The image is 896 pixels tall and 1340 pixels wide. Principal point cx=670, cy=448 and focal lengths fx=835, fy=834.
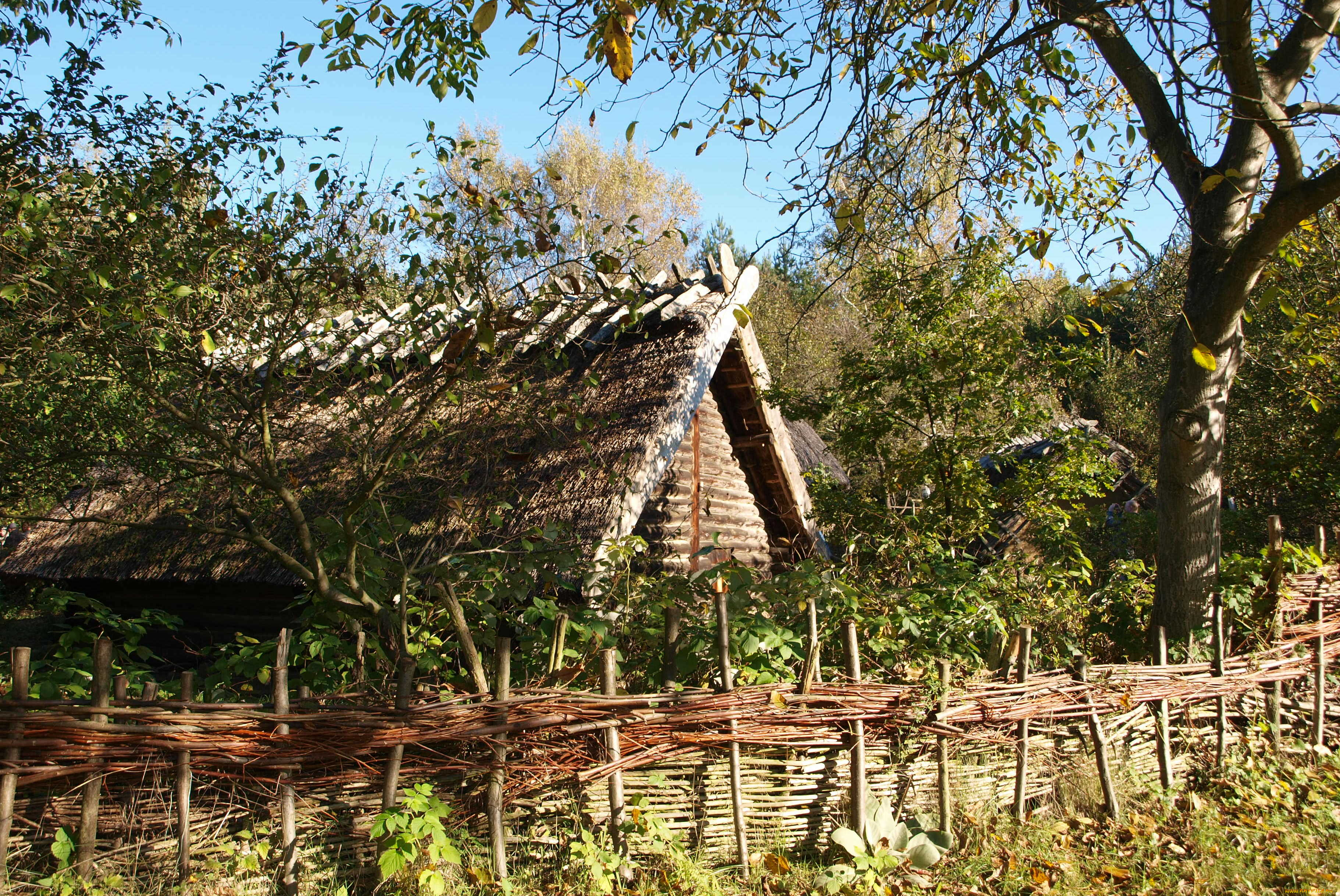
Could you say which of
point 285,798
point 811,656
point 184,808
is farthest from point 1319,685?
point 184,808

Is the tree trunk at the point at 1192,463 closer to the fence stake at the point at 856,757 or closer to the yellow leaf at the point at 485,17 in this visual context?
the fence stake at the point at 856,757

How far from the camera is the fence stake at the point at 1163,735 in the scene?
4578 mm

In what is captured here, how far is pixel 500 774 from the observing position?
3.27 metres

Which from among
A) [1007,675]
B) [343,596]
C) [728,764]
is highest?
[343,596]

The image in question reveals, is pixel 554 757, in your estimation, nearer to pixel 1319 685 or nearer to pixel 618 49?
pixel 618 49

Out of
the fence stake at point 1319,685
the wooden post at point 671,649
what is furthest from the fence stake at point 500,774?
the fence stake at point 1319,685

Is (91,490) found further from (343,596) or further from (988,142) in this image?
(988,142)

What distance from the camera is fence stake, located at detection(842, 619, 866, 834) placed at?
371 cm

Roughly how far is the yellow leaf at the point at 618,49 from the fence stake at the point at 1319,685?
5430mm

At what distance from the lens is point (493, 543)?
5.14 meters

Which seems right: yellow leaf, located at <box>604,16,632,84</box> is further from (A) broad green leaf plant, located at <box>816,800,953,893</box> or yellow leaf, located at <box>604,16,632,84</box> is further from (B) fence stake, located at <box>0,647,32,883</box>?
(A) broad green leaf plant, located at <box>816,800,953,893</box>

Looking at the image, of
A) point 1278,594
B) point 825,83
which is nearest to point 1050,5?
point 825,83

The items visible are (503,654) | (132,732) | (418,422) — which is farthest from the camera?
(418,422)

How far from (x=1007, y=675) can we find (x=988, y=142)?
10.4 ft
